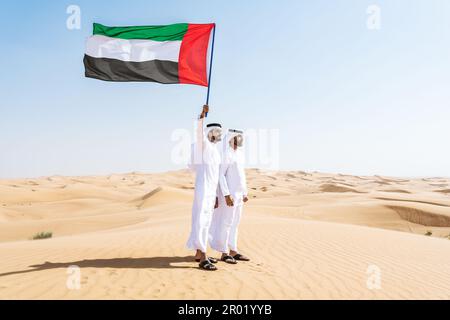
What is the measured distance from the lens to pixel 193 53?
295 inches

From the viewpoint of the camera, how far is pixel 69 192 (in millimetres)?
33844

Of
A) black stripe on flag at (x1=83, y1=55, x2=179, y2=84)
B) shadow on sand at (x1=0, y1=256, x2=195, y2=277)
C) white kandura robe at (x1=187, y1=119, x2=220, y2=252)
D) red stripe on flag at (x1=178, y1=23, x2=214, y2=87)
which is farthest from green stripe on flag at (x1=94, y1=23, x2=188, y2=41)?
shadow on sand at (x1=0, y1=256, x2=195, y2=277)

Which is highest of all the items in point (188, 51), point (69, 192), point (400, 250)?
point (188, 51)

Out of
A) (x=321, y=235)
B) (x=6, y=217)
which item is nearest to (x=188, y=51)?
(x=321, y=235)

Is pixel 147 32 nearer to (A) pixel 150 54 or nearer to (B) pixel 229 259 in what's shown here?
(A) pixel 150 54

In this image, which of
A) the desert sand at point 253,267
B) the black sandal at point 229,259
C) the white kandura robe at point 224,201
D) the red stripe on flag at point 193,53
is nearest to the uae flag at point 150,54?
the red stripe on flag at point 193,53

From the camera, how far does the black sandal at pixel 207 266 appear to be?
244 inches

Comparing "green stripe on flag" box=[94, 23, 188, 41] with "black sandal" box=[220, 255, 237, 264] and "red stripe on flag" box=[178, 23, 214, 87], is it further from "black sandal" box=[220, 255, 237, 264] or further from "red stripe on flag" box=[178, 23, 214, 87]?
"black sandal" box=[220, 255, 237, 264]

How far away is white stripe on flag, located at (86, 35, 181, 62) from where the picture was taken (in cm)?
750

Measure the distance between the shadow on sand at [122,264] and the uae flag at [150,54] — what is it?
3.17 metres
